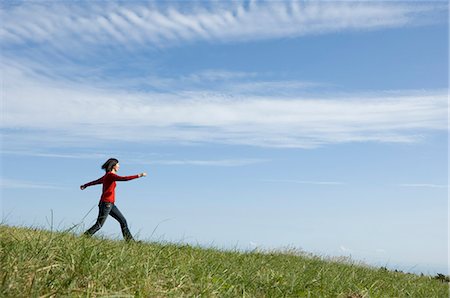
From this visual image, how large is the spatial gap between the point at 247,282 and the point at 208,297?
153cm

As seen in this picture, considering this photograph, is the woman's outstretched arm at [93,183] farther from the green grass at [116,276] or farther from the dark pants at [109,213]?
the green grass at [116,276]

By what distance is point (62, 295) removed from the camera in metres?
4.62

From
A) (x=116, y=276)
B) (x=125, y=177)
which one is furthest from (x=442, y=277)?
(x=116, y=276)

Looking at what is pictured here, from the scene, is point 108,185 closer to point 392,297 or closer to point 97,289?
point 392,297

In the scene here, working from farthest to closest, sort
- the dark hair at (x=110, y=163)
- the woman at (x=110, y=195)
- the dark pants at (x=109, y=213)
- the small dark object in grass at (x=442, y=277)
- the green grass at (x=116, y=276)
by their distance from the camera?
the small dark object in grass at (x=442, y=277)
the dark hair at (x=110, y=163)
the woman at (x=110, y=195)
the dark pants at (x=109, y=213)
the green grass at (x=116, y=276)

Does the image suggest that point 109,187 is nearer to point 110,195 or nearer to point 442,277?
point 110,195

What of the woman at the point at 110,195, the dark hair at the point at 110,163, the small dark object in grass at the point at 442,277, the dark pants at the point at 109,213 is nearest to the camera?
the dark pants at the point at 109,213

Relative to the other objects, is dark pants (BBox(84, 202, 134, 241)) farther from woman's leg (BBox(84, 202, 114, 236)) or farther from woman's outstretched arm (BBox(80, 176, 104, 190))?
woman's outstretched arm (BBox(80, 176, 104, 190))

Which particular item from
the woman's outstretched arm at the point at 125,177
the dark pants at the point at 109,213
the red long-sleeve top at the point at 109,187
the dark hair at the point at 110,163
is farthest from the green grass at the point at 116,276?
the dark hair at the point at 110,163

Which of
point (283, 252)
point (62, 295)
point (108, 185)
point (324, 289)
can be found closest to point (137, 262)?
point (62, 295)

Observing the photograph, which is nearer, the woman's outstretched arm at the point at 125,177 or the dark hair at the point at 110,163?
the woman's outstretched arm at the point at 125,177

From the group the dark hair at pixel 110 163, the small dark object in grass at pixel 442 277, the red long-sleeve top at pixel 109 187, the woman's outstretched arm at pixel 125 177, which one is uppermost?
the dark hair at pixel 110 163

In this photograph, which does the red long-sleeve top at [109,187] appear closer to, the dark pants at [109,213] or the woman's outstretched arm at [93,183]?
the woman's outstretched arm at [93,183]

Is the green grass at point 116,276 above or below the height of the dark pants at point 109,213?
above
